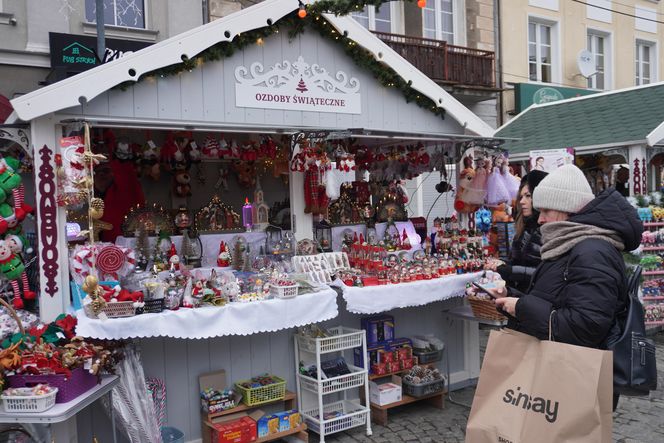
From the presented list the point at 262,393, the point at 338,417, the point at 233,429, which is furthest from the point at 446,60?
the point at 233,429

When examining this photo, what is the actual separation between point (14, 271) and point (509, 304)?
3142 mm

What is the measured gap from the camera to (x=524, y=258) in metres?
4.19

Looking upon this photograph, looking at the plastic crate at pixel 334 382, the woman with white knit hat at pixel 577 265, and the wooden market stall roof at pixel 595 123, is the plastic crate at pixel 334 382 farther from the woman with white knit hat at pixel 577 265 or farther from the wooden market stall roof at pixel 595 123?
the wooden market stall roof at pixel 595 123

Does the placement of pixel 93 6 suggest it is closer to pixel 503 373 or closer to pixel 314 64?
pixel 314 64

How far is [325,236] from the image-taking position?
18.5 feet

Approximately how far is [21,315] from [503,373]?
3073 millimetres

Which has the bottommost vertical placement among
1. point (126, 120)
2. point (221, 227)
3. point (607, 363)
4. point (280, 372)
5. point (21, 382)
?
point (280, 372)

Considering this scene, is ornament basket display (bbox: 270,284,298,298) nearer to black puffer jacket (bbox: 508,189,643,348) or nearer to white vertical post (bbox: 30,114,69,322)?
white vertical post (bbox: 30,114,69,322)

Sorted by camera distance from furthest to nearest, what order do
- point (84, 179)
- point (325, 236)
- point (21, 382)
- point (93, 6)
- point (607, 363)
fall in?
point (93, 6) < point (325, 236) < point (84, 179) < point (21, 382) < point (607, 363)

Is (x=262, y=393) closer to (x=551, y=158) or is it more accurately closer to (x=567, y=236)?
(x=567, y=236)

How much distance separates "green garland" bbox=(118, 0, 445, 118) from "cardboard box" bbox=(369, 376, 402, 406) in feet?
8.31

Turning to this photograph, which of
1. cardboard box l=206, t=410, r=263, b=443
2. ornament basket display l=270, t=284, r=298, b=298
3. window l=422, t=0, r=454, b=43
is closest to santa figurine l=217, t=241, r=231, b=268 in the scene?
ornament basket display l=270, t=284, r=298, b=298

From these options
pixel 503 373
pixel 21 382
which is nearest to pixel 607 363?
pixel 503 373

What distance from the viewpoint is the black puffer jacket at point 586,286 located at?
7.48 ft
